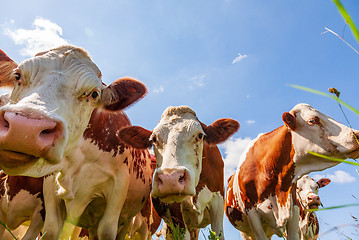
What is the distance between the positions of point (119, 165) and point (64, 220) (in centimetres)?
106

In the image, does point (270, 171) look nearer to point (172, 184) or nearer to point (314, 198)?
point (172, 184)

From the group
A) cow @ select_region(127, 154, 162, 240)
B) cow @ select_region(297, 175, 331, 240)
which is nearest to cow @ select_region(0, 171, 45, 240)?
cow @ select_region(127, 154, 162, 240)

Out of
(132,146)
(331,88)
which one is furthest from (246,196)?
(331,88)

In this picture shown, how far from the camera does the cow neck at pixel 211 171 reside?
535cm

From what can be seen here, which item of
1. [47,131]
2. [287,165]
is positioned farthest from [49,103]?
[287,165]

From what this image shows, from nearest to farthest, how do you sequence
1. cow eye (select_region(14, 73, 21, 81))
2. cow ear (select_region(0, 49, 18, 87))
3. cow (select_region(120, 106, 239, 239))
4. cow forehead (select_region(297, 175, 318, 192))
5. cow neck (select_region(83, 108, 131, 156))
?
cow eye (select_region(14, 73, 21, 81))
cow (select_region(120, 106, 239, 239))
cow ear (select_region(0, 49, 18, 87))
cow neck (select_region(83, 108, 131, 156))
cow forehead (select_region(297, 175, 318, 192))

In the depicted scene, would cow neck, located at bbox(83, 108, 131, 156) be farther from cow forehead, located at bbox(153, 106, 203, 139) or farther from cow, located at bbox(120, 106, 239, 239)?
cow forehead, located at bbox(153, 106, 203, 139)

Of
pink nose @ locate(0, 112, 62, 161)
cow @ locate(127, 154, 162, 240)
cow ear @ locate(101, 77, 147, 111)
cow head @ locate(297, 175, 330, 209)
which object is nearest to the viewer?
pink nose @ locate(0, 112, 62, 161)

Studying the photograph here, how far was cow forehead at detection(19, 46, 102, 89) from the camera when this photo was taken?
9.37 ft

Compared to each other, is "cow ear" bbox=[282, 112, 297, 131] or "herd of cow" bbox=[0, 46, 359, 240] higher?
"cow ear" bbox=[282, 112, 297, 131]

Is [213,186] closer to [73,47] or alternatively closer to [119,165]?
[119,165]

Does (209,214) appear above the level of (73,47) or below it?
below

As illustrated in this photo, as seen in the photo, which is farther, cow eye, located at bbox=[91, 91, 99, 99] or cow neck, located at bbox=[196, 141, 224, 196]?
cow neck, located at bbox=[196, 141, 224, 196]

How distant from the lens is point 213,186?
544 centimetres
